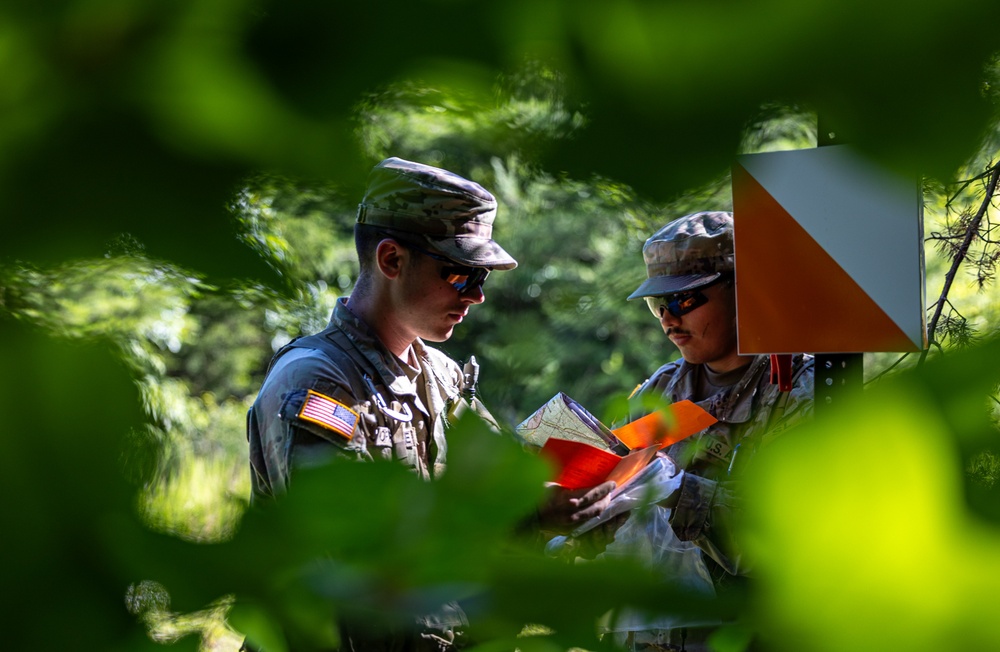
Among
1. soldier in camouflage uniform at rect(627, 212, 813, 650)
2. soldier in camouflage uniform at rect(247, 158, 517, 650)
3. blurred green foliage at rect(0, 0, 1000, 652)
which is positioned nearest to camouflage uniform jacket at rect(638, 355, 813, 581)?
soldier in camouflage uniform at rect(627, 212, 813, 650)

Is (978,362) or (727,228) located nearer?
(978,362)

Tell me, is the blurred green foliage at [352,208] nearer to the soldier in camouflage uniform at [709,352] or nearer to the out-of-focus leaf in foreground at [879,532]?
the out-of-focus leaf in foreground at [879,532]

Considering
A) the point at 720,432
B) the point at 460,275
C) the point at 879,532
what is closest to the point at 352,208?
the point at 879,532

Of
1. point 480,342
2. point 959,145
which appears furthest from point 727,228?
point 480,342

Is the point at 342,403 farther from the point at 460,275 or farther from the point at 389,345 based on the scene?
the point at 460,275

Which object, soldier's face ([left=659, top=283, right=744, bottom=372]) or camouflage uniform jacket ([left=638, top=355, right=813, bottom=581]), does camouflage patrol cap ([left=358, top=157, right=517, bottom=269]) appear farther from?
camouflage uniform jacket ([left=638, top=355, right=813, bottom=581])

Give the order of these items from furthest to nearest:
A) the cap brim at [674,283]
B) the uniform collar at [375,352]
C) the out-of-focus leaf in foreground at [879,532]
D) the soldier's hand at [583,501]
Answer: the cap brim at [674,283] < the uniform collar at [375,352] < the soldier's hand at [583,501] < the out-of-focus leaf in foreground at [879,532]

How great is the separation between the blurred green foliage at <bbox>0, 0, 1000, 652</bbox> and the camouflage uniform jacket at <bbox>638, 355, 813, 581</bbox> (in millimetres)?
1896

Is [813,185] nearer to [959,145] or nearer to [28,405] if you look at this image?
[959,145]

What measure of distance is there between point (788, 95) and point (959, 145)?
0.13 ft

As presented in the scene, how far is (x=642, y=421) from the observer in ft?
6.62

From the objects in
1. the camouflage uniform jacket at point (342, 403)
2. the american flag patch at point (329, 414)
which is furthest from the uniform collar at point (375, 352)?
the american flag patch at point (329, 414)

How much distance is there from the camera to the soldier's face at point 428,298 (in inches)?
91.9

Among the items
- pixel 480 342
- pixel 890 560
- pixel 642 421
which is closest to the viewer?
pixel 890 560
